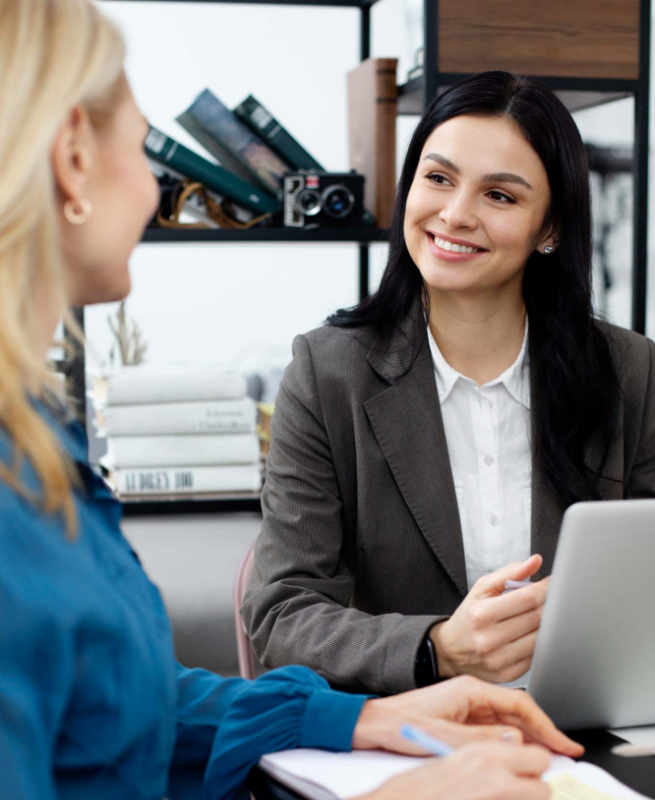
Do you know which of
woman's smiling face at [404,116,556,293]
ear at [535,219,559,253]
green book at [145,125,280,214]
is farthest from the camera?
green book at [145,125,280,214]

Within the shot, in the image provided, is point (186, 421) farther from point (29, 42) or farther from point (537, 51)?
point (29, 42)

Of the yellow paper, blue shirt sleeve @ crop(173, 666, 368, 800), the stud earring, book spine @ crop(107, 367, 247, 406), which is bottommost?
the yellow paper

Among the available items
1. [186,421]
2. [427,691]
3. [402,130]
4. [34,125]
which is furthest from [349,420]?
[402,130]

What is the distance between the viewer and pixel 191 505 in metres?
2.53

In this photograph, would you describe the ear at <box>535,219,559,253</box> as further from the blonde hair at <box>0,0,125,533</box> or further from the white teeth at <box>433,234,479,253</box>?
the blonde hair at <box>0,0,125,533</box>

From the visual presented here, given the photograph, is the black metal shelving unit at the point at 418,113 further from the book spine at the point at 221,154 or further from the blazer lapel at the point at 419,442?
the blazer lapel at the point at 419,442

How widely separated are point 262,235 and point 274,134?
26 centimetres

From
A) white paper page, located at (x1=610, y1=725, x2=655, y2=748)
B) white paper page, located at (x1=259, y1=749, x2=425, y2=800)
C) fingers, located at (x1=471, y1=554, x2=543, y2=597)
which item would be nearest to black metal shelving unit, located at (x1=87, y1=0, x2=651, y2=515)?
fingers, located at (x1=471, y1=554, x2=543, y2=597)

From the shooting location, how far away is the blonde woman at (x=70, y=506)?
0.68 meters

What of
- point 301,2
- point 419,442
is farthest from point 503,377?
point 301,2

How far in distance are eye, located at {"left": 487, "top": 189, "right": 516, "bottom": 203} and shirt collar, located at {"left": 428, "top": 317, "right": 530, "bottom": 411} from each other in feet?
0.74

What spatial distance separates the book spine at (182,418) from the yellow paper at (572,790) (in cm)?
168

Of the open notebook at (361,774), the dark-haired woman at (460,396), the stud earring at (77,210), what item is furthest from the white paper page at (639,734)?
the stud earring at (77,210)

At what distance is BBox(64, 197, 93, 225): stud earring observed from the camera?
0.76 m
